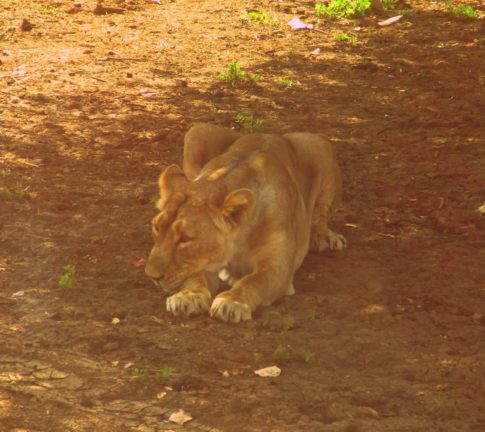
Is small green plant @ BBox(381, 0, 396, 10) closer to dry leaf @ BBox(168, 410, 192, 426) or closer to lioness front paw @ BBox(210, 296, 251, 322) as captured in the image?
lioness front paw @ BBox(210, 296, 251, 322)

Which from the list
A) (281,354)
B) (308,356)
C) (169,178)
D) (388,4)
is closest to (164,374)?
(281,354)

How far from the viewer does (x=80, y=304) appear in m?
6.11

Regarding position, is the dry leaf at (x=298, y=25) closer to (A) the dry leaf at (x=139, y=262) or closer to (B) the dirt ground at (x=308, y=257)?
(B) the dirt ground at (x=308, y=257)

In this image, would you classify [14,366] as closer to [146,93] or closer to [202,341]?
[202,341]

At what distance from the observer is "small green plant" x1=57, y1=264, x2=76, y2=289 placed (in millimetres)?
6328

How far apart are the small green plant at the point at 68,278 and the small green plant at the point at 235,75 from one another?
16.5ft

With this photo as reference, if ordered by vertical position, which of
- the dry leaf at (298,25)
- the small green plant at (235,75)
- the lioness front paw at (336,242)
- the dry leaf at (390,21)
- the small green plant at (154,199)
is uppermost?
the dry leaf at (390,21)

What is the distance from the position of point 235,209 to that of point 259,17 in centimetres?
803

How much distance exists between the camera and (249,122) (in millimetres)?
9945

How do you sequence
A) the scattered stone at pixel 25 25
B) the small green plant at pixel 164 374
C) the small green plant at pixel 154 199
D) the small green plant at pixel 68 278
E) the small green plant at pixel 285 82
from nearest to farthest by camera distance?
1. the small green plant at pixel 164 374
2. the small green plant at pixel 68 278
3. the small green plant at pixel 154 199
4. the small green plant at pixel 285 82
5. the scattered stone at pixel 25 25

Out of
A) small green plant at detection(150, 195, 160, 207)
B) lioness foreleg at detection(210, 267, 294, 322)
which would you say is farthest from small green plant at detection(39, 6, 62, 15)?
lioness foreleg at detection(210, 267, 294, 322)

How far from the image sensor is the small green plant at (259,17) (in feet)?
44.4

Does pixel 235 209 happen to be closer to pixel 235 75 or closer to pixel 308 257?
pixel 308 257

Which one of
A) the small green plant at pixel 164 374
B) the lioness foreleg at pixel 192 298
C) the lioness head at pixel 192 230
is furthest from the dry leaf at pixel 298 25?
the small green plant at pixel 164 374
